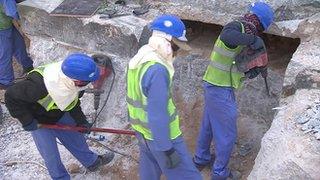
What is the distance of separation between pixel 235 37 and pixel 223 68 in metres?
0.45

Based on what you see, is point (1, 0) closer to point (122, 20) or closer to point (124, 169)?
point (122, 20)

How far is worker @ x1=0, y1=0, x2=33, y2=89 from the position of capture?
630 centimetres

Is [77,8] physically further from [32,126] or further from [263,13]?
[263,13]

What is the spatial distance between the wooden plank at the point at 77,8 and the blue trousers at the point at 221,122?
2.39 m

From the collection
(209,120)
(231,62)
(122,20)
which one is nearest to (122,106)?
(122,20)

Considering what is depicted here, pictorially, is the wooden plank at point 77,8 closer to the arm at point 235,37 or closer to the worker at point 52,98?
the worker at point 52,98

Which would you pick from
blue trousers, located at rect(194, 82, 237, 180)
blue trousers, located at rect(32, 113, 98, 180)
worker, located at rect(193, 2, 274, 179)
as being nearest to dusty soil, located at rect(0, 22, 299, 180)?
blue trousers, located at rect(32, 113, 98, 180)

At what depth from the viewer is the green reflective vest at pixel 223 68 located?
14.4 ft

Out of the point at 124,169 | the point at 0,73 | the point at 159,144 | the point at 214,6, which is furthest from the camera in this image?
the point at 0,73

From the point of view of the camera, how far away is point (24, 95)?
4.02 m

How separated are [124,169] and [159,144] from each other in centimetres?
173

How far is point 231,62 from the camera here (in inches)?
173

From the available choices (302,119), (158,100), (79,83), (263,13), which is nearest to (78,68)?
(79,83)

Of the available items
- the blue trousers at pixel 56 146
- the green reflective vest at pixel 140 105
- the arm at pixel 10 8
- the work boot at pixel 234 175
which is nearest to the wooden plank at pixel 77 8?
the arm at pixel 10 8
